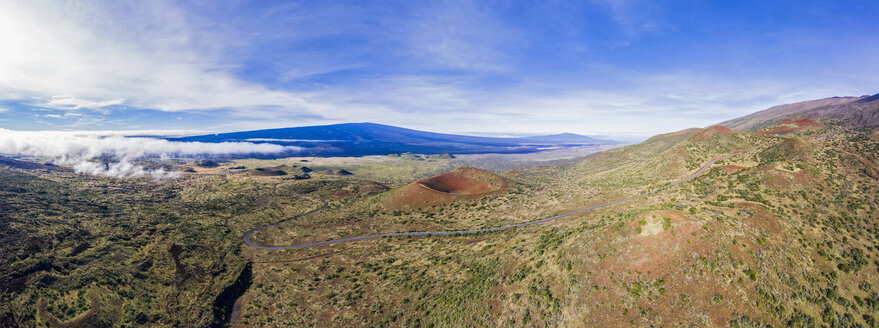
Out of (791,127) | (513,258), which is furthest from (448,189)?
(791,127)

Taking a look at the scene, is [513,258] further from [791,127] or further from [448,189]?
[791,127]

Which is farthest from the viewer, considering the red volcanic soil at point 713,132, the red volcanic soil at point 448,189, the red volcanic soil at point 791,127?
the red volcanic soil at point 791,127

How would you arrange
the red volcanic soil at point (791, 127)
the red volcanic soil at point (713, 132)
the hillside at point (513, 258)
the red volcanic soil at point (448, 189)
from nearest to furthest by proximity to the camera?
1. the hillside at point (513, 258)
2. the red volcanic soil at point (448, 189)
3. the red volcanic soil at point (713, 132)
4. the red volcanic soil at point (791, 127)

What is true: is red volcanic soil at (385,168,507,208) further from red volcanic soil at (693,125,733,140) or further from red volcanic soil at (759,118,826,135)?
red volcanic soil at (759,118,826,135)

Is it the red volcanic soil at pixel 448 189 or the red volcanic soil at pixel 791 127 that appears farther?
the red volcanic soil at pixel 791 127

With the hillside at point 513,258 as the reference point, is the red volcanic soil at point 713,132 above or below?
above

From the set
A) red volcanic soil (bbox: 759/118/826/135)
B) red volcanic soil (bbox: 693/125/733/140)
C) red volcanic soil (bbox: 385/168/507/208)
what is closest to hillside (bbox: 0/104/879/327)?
red volcanic soil (bbox: 385/168/507/208)

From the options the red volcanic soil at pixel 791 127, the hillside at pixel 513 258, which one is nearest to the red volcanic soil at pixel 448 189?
the hillside at pixel 513 258

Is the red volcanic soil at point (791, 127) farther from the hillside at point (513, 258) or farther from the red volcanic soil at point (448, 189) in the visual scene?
the red volcanic soil at point (448, 189)

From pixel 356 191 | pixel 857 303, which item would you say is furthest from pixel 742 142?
→ pixel 356 191
